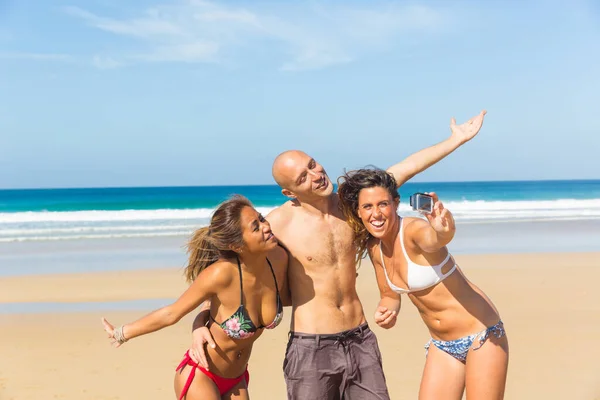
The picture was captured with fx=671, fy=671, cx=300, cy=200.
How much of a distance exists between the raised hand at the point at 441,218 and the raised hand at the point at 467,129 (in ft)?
5.07

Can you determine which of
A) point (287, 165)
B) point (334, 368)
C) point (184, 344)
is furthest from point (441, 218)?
point (184, 344)

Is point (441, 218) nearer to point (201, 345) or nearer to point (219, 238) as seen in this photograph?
point (219, 238)

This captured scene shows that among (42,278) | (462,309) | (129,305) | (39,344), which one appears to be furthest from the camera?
(42,278)

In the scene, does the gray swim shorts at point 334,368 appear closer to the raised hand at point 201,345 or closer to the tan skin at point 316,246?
the tan skin at point 316,246

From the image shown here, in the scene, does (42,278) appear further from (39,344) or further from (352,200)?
(352,200)

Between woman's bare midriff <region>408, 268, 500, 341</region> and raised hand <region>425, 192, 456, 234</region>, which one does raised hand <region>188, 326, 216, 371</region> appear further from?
raised hand <region>425, 192, 456, 234</region>

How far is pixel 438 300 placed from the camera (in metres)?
4.41

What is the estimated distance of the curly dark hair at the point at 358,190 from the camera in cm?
452

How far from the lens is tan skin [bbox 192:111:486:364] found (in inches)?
189

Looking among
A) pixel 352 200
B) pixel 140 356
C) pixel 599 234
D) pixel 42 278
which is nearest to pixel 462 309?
pixel 352 200

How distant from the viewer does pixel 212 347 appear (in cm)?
448

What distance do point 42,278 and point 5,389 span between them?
256 inches

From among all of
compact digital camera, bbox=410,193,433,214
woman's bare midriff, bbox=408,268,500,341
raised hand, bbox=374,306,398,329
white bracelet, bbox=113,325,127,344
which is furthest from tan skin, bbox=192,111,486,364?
white bracelet, bbox=113,325,127,344

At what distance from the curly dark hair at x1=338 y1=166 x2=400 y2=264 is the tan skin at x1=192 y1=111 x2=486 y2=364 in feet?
0.30
